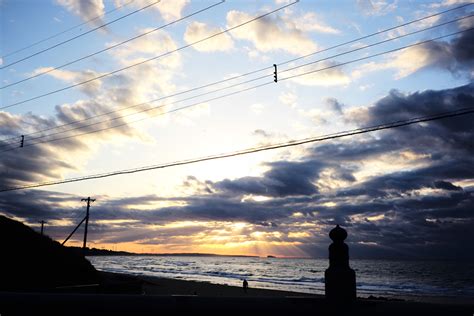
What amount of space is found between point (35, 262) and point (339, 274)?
2655 centimetres

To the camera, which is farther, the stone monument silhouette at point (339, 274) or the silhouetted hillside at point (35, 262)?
the silhouetted hillside at point (35, 262)

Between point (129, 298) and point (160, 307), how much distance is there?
387 mm

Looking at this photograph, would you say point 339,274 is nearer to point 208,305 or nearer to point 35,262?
point 208,305

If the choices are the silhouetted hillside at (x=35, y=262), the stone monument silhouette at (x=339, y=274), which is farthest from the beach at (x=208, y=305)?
the silhouetted hillside at (x=35, y=262)

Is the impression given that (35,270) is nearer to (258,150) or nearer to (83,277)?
(83,277)

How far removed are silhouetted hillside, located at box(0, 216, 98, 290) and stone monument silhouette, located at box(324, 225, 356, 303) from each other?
77.2ft

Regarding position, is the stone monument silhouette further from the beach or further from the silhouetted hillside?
the silhouetted hillside

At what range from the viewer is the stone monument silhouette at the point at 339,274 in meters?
4.12

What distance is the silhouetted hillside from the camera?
23.9 meters

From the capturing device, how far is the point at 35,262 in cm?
2575

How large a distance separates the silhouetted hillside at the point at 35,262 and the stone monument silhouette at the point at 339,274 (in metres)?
23.5

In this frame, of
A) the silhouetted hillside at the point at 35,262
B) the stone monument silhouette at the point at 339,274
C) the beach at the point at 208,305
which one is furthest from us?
the silhouetted hillside at the point at 35,262

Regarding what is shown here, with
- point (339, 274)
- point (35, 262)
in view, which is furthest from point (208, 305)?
point (35, 262)

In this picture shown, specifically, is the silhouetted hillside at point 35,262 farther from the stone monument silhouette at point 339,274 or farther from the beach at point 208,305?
the stone monument silhouette at point 339,274
